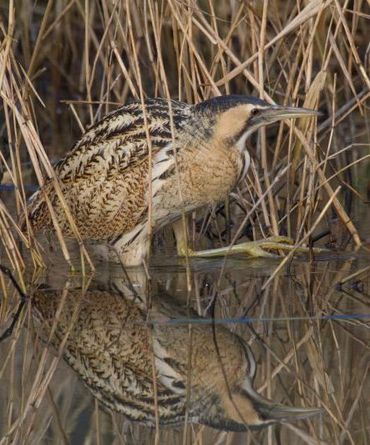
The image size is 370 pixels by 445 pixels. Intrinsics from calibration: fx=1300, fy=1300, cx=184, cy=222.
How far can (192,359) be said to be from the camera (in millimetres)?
4512

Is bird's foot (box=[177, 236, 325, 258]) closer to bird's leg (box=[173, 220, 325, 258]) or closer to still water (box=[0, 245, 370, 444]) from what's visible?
bird's leg (box=[173, 220, 325, 258])

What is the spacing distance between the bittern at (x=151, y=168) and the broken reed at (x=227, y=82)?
0.39ft

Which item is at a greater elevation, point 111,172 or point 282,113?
point 282,113

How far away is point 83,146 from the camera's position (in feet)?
20.3

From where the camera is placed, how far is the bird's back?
19.8 ft

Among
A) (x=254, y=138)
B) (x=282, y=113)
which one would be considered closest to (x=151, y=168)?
(x=282, y=113)

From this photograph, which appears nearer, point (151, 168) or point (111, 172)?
point (151, 168)

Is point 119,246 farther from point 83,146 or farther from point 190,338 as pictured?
point 190,338

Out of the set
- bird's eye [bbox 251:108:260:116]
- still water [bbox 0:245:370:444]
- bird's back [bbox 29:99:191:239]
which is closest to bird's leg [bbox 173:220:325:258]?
still water [bbox 0:245:370:444]

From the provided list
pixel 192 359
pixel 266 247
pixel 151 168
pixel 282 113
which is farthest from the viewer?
pixel 266 247

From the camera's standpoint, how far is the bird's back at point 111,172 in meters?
6.04

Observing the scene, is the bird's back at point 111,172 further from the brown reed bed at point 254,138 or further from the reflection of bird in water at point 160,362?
the reflection of bird in water at point 160,362

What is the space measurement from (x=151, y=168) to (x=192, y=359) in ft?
5.01

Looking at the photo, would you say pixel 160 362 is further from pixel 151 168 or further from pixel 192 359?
pixel 151 168
